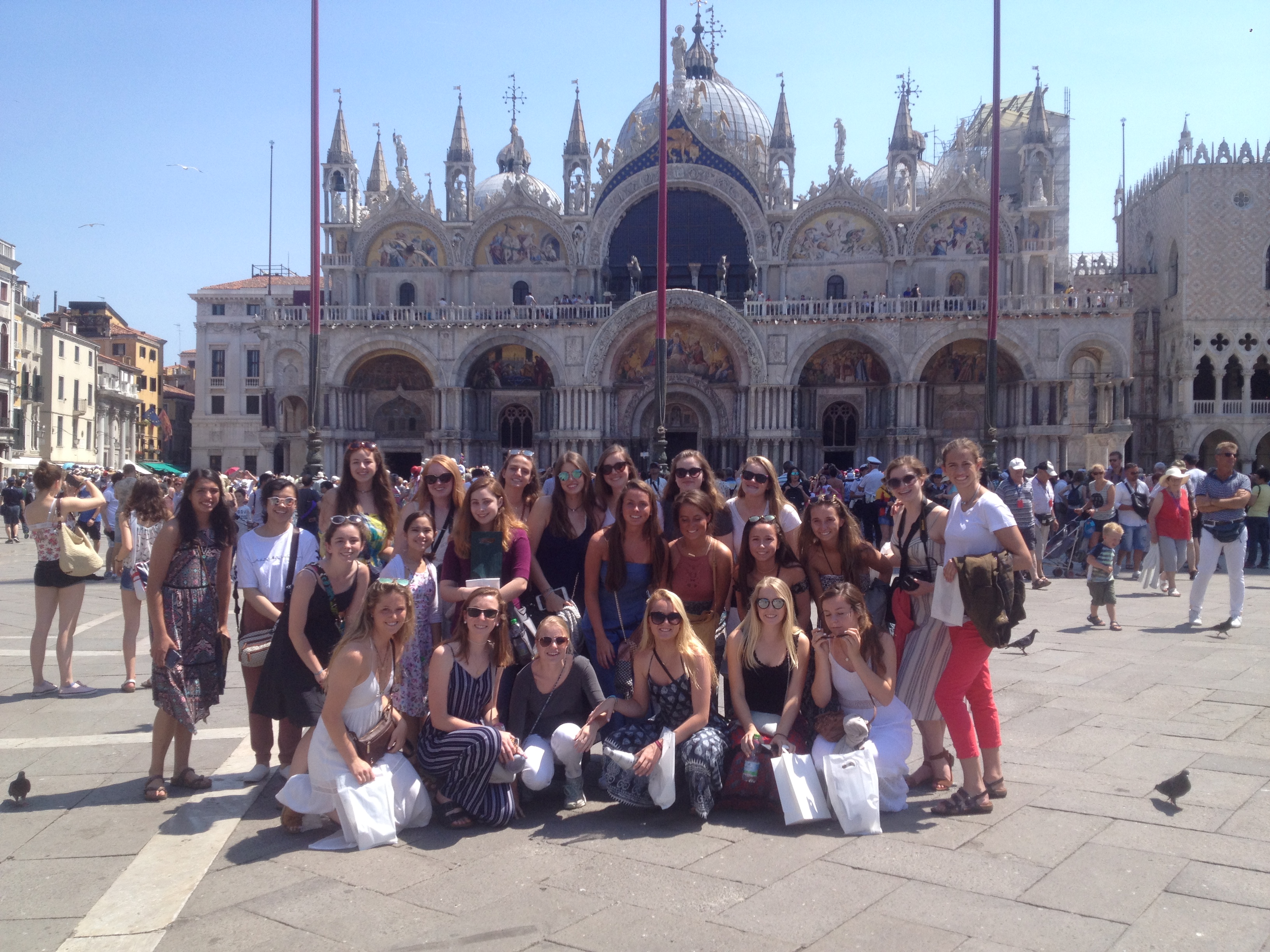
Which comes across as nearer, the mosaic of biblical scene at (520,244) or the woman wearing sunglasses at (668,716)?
the woman wearing sunglasses at (668,716)

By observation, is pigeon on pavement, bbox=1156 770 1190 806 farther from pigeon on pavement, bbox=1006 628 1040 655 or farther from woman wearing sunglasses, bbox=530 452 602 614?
woman wearing sunglasses, bbox=530 452 602 614

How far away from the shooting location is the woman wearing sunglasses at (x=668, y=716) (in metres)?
5.57

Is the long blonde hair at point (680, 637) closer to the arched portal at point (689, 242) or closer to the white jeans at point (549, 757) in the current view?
the white jeans at point (549, 757)

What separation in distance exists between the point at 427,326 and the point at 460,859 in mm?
30316

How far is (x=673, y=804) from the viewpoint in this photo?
5.62 meters

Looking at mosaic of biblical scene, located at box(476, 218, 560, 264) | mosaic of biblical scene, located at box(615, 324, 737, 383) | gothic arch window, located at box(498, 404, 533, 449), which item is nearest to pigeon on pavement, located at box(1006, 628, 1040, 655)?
mosaic of biblical scene, located at box(615, 324, 737, 383)

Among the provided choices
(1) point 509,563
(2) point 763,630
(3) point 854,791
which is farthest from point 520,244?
(3) point 854,791

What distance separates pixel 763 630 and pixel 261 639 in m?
2.91

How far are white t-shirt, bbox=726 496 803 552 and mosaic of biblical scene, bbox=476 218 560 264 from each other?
29.9 meters

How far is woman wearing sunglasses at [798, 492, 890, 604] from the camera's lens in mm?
6289

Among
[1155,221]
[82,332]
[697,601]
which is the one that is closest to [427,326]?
[1155,221]

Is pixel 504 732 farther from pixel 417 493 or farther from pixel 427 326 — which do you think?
pixel 427 326

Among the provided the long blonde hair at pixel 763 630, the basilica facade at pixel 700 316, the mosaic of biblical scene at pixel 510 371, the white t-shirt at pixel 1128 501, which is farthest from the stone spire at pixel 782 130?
the long blonde hair at pixel 763 630

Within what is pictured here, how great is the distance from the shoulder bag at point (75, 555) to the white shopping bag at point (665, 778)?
5.34m
